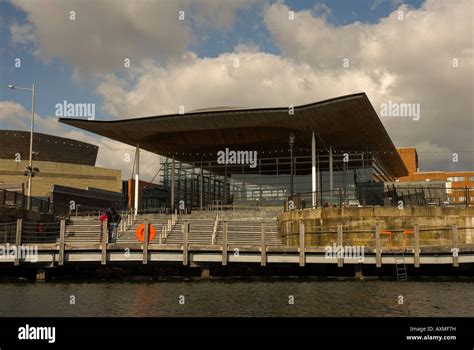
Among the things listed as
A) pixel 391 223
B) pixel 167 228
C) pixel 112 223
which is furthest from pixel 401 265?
pixel 167 228

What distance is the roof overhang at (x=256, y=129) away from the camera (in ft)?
112

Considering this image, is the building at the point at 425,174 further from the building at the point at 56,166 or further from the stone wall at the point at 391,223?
the stone wall at the point at 391,223

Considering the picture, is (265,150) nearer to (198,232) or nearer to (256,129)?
(256,129)

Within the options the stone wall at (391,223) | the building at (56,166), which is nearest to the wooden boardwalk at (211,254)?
the stone wall at (391,223)

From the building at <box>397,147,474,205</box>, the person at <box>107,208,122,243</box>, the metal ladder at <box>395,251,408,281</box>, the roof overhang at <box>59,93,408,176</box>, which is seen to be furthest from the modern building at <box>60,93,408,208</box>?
the building at <box>397,147,474,205</box>

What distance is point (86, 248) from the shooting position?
912 inches

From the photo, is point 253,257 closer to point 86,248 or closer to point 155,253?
point 155,253

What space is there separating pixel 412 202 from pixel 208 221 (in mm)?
12860

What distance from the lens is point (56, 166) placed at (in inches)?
3745

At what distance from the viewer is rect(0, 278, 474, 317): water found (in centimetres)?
1527

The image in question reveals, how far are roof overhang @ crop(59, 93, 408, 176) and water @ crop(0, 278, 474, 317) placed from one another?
551 inches

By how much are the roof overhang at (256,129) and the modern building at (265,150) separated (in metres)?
0.06

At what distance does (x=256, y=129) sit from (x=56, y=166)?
215 feet

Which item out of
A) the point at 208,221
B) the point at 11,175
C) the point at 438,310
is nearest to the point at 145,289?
the point at 438,310
